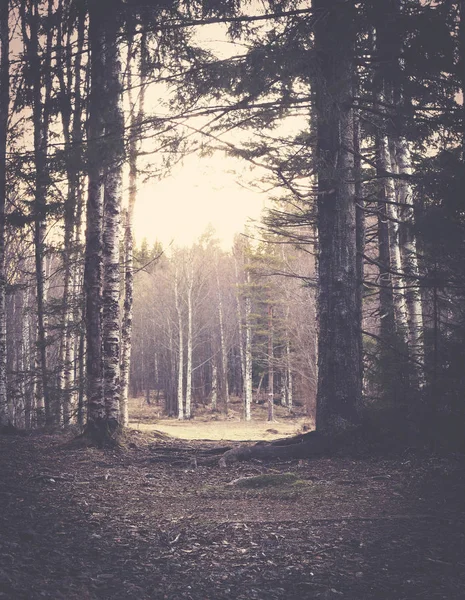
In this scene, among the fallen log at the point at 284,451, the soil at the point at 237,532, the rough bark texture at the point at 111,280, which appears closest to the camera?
the soil at the point at 237,532

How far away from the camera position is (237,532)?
168 inches

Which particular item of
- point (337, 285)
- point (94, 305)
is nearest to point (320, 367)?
point (337, 285)

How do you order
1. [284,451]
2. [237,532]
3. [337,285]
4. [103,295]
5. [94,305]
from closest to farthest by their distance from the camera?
[237,532] → [284,451] → [337,285] → [94,305] → [103,295]

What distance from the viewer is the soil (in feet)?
10.3

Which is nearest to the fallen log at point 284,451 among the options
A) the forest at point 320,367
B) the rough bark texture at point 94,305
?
the forest at point 320,367

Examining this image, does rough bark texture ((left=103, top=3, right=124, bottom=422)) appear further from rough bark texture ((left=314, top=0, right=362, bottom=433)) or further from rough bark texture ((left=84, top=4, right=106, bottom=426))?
rough bark texture ((left=314, top=0, right=362, bottom=433))

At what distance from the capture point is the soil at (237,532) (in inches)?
123

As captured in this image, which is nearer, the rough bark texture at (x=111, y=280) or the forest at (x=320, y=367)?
the forest at (x=320, y=367)

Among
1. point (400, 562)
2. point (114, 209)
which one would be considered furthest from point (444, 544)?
point (114, 209)

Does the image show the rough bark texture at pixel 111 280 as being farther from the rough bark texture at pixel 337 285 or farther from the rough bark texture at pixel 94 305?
the rough bark texture at pixel 337 285

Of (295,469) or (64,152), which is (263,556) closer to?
(295,469)

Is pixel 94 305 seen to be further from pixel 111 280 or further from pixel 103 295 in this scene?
pixel 111 280

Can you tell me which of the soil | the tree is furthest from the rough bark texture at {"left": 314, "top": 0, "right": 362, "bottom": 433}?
the tree

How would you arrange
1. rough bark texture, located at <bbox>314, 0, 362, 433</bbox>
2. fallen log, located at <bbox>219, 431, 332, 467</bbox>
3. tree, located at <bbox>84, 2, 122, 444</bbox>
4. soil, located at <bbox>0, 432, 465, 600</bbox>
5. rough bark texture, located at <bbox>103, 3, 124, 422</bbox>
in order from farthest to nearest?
1. rough bark texture, located at <bbox>103, 3, 124, 422</bbox>
2. tree, located at <bbox>84, 2, 122, 444</bbox>
3. rough bark texture, located at <bbox>314, 0, 362, 433</bbox>
4. fallen log, located at <bbox>219, 431, 332, 467</bbox>
5. soil, located at <bbox>0, 432, 465, 600</bbox>
